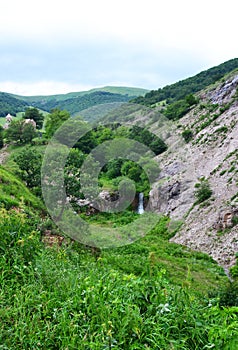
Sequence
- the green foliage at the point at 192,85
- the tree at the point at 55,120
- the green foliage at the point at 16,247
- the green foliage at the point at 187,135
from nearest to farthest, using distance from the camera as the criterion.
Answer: the green foliage at the point at 16,247, the green foliage at the point at 187,135, the tree at the point at 55,120, the green foliage at the point at 192,85

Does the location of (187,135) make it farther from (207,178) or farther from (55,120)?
(55,120)

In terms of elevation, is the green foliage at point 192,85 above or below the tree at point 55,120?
above

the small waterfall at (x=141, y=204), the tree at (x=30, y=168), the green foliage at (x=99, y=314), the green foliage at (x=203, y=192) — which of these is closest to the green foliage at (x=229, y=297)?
the green foliage at (x=99, y=314)

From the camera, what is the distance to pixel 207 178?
28.0m

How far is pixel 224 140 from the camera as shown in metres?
31.8

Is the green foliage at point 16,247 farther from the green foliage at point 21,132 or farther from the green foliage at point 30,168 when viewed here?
the green foliage at point 21,132

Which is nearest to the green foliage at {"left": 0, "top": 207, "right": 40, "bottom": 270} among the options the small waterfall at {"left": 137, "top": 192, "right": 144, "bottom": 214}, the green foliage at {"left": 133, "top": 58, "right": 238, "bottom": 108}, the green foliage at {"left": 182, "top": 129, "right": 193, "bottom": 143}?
the small waterfall at {"left": 137, "top": 192, "right": 144, "bottom": 214}

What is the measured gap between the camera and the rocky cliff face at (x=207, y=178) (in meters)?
20.5

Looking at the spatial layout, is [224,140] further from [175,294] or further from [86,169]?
[175,294]

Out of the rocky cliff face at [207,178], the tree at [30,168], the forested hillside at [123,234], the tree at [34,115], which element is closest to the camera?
the forested hillside at [123,234]

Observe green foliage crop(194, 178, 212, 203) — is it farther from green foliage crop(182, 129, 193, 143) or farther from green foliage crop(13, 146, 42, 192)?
green foliage crop(182, 129, 193, 143)

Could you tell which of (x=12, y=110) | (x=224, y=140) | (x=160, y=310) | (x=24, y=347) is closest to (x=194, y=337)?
(x=160, y=310)

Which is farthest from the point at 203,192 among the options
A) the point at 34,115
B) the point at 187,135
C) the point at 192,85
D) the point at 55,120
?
the point at 192,85

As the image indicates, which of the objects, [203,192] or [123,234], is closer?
[123,234]
